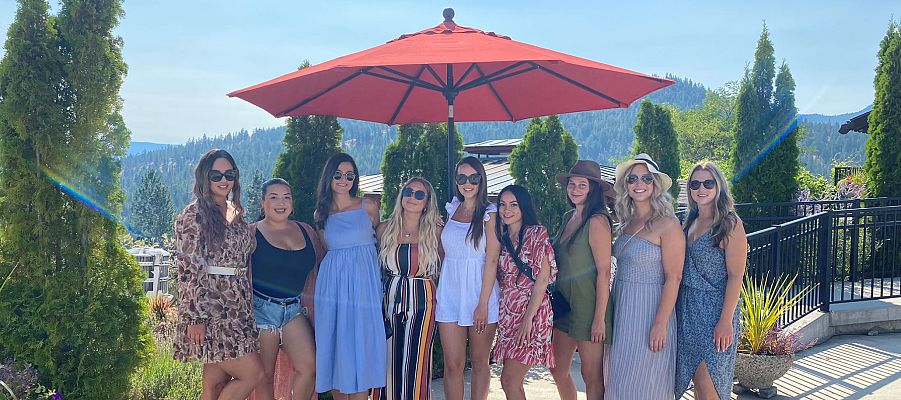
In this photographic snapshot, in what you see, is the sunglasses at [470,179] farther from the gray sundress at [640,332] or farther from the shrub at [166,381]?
the shrub at [166,381]

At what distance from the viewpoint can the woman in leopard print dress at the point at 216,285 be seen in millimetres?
3381

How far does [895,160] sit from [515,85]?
892 centimetres

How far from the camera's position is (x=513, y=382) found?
372 cm

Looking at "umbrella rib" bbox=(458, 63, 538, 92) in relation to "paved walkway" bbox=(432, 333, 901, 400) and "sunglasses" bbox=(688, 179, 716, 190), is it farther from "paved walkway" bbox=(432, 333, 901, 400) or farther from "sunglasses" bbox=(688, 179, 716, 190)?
"paved walkway" bbox=(432, 333, 901, 400)

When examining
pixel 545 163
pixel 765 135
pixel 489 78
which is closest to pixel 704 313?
pixel 489 78

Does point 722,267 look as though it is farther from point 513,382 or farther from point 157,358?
point 157,358

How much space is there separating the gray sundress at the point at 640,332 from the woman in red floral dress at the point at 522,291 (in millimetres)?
406

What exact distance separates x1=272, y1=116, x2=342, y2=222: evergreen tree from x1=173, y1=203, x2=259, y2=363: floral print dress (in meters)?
2.25

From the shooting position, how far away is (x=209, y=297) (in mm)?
3418

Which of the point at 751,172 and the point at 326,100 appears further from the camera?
the point at 751,172

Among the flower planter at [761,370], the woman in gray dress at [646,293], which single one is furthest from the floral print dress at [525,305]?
the flower planter at [761,370]

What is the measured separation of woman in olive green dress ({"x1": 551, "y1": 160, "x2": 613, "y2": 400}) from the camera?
11.6 feet

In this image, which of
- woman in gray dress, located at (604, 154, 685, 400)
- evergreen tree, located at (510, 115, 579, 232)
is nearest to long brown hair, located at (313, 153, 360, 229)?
woman in gray dress, located at (604, 154, 685, 400)

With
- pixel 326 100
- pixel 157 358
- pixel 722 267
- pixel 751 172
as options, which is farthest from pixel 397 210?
pixel 751 172
